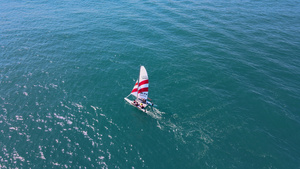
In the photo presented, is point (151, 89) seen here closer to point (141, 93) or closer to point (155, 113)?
point (141, 93)

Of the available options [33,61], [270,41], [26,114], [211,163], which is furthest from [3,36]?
[270,41]

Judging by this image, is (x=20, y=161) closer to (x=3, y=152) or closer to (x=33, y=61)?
(x=3, y=152)

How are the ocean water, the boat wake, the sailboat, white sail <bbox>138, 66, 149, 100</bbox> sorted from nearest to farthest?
the ocean water < white sail <bbox>138, 66, 149, 100</bbox> < the sailboat < the boat wake

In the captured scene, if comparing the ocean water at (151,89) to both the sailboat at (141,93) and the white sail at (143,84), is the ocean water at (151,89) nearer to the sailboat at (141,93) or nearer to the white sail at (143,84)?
the sailboat at (141,93)

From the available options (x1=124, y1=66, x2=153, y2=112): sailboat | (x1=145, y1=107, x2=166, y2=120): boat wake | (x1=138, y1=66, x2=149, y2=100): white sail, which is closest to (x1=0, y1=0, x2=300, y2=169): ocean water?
(x1=145, y1=107, x2=166, y2=120): boat wake

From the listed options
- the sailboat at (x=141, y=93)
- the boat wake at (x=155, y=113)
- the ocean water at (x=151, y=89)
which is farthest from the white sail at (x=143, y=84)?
the ocean water at (x=151, y=89)

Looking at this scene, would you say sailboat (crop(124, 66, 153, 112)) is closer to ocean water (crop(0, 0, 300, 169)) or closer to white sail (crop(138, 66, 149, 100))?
white sail (crop(138, 66, 149, 100))

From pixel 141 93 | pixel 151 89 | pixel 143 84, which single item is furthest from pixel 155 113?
pixel 151 89
